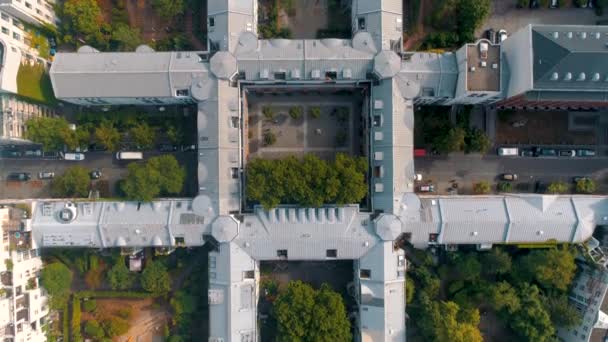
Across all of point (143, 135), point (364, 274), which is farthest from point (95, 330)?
point (364, 274)

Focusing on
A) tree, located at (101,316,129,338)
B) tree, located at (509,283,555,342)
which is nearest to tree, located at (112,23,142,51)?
tree, located at (101,316,129,338)

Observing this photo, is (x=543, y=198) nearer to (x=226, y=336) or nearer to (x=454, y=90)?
(x=454, y=90)

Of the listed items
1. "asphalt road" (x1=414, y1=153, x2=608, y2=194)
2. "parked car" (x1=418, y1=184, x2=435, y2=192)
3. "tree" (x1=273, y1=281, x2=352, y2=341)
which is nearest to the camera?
"tree" (x1=273, y1=281, x2=352, y2=341)

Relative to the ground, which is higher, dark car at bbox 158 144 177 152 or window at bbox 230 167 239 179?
dark car at bbox 158 144 177 152

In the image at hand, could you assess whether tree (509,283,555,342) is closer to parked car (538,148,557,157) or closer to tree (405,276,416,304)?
tree (405,276,416,304)

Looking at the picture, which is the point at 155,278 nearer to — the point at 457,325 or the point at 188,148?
the point at 188,148

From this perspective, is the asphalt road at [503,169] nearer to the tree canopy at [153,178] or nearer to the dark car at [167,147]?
the tree canopy at [153,178]

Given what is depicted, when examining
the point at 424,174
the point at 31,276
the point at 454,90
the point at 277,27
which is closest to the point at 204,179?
the point at 277,27
